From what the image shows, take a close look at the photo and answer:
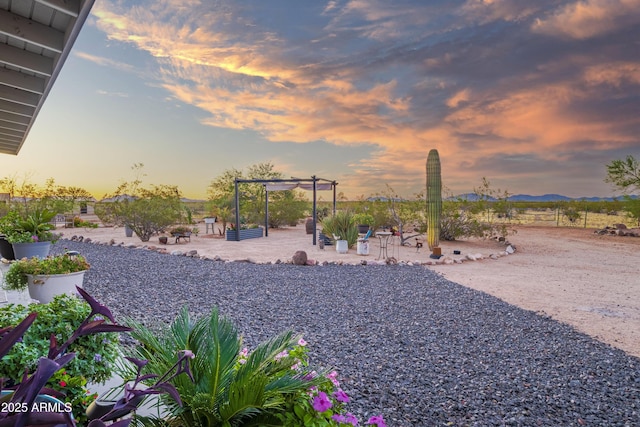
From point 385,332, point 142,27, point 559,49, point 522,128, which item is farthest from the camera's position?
point 522,128

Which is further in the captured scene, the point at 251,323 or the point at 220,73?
the point at 220,73

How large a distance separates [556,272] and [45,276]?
8.74 metres

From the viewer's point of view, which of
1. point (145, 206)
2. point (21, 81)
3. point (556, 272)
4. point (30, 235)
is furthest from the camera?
point (145, 206)

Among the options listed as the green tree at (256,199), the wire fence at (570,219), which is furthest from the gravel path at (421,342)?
the wire fence at (570,219)

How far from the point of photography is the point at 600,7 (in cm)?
860

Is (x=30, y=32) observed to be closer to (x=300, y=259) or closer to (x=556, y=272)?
(x=300, y=259)

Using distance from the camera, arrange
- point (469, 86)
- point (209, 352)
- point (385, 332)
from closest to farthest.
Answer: point (209, 352) → point (385, 332) → point (469, 86)

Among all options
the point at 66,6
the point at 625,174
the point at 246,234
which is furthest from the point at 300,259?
the point at 625,174

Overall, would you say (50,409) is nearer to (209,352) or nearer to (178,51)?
(209,352)

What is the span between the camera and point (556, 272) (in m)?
7.66

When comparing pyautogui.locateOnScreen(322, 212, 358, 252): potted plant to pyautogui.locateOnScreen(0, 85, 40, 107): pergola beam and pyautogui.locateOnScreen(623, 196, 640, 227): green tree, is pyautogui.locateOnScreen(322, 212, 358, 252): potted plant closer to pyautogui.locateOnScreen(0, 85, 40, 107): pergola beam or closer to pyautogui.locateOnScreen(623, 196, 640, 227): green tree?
pyautogui.locateOnScreen(0, 85, 40, 107): pergola beam

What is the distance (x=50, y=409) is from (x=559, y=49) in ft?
40.5

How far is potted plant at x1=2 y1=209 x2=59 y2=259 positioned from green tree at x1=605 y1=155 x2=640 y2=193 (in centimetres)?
1802

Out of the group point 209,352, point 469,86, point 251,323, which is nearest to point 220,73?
point 469,86
